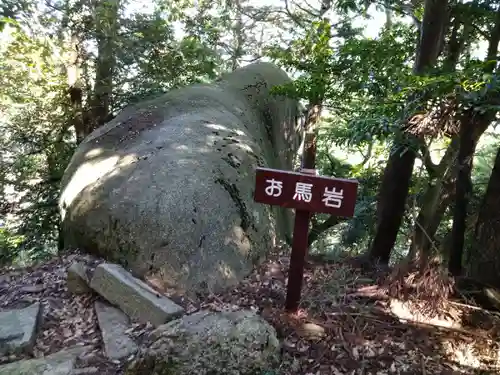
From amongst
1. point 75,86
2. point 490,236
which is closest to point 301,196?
point 490,236

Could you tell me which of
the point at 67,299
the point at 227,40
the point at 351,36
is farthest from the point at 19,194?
the point at 227,40

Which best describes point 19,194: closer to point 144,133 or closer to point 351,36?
point 144,133

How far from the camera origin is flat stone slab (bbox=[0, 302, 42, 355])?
3.61 meters

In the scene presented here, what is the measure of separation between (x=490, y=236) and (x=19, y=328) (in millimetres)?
4527

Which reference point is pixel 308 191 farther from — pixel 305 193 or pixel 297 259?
pixel 297 259

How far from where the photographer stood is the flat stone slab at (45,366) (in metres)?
3.23

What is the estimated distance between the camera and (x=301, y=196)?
3654 mm

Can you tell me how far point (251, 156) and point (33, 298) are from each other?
11.8 feet

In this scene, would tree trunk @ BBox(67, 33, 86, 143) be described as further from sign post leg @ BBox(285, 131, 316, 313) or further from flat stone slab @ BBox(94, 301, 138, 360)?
sign post leg @ BBox(285, 131, 316, 313)

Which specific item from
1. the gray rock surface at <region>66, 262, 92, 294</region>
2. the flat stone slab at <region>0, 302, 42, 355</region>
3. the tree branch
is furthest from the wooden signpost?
the tree branch

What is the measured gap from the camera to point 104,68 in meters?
9.35

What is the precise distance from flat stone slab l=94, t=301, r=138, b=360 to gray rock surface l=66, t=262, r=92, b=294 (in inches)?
12.5

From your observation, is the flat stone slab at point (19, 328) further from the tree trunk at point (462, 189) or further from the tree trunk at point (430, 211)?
the tree trunk at point (462, 189)

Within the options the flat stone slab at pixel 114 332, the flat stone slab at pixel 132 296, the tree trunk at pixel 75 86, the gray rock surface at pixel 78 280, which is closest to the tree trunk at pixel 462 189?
the flat stone slab at pixel 132 296
